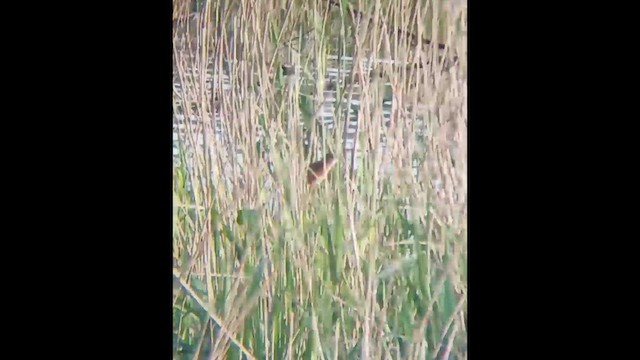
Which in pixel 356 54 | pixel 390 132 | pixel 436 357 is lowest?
pixel 436 357

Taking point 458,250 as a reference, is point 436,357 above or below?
below

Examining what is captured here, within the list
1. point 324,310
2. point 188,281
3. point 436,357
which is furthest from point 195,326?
point 436,357

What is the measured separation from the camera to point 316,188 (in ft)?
7.19

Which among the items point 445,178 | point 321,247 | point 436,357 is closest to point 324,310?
point 321,247

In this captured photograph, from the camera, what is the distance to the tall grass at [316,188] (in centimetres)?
219

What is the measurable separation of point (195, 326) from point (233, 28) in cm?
96

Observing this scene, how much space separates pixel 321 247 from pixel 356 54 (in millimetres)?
623

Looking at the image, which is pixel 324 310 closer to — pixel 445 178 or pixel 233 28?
pixel 445 178

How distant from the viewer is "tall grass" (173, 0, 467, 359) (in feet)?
7.18

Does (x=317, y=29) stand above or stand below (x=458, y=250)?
above

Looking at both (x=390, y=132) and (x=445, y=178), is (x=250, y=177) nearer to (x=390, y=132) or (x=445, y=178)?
(x=390, y=132)

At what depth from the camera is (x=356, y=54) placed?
220 cm

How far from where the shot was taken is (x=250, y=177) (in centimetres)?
220

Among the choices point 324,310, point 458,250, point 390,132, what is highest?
point 390,132
